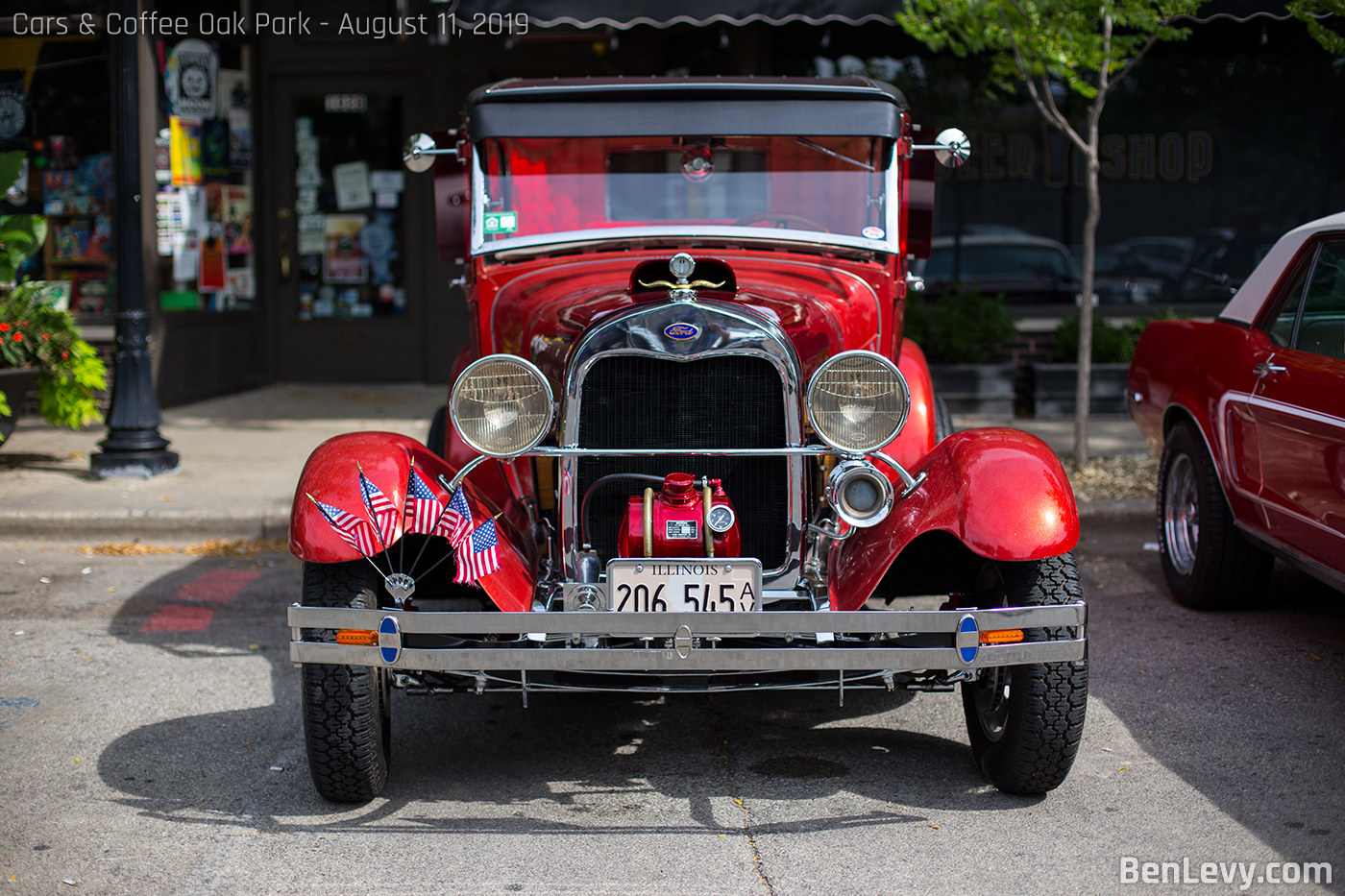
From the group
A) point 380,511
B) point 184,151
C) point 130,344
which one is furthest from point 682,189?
point 184,151

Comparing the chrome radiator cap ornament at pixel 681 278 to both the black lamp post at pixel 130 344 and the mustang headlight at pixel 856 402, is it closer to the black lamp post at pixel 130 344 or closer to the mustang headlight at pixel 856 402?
the mustang headlight at pixel 856 402

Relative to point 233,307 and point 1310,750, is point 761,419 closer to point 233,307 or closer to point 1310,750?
point 1310,750

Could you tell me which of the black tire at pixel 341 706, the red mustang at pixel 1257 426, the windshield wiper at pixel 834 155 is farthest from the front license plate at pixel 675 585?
the red mustang at pixel 1257 426

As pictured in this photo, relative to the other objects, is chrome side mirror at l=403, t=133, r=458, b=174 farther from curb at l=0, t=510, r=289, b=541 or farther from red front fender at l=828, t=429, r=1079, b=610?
curb at l=0, t=510, r=289, b=541

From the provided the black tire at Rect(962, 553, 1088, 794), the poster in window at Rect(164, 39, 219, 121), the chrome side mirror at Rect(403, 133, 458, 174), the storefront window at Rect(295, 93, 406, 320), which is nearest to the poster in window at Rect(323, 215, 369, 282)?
the storefront window at Rect(295, 93, 406, 320)

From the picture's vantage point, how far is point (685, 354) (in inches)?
140

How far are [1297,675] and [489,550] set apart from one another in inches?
121

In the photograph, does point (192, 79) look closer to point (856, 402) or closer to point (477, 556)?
point (477, 556)

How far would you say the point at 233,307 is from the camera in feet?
34.5

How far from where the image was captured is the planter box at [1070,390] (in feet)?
31.2

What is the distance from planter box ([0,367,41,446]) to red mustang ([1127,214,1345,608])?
249 inches

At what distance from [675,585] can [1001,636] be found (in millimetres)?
875

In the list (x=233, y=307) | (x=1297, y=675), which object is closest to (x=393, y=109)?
(x=233, y=307)

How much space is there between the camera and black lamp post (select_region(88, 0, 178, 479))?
7543 millimetres
